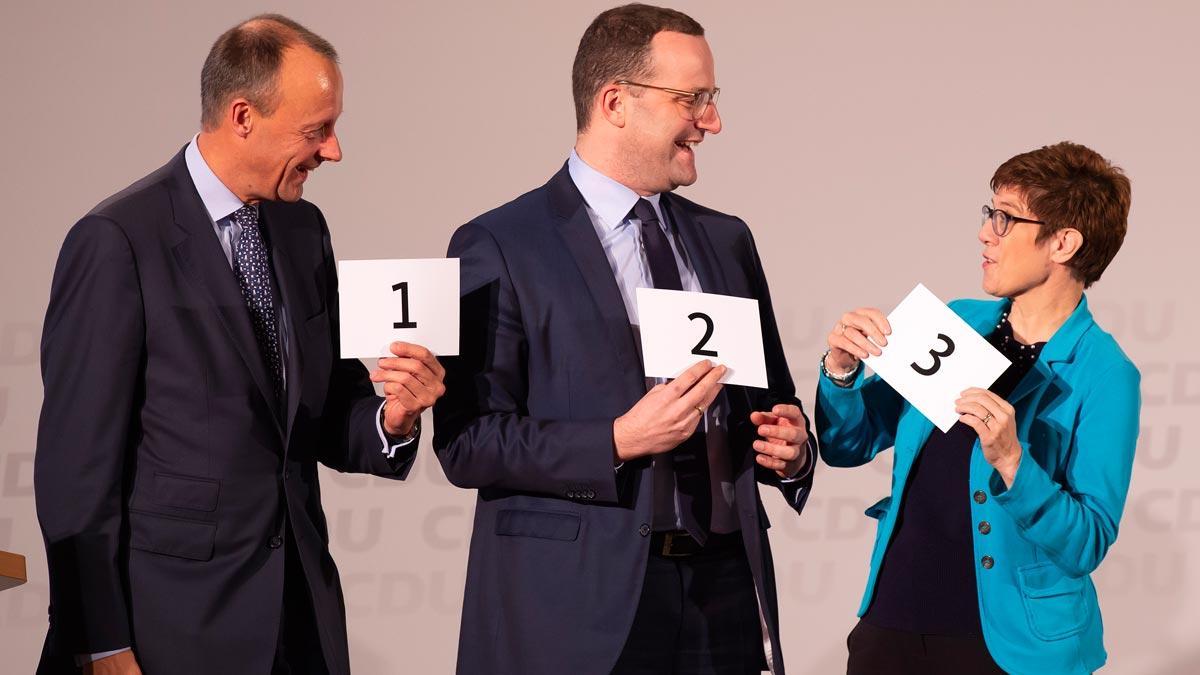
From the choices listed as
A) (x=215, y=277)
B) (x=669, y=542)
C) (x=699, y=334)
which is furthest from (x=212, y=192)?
(x=669, y=542)

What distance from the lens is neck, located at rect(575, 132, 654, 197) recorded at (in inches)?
99.1

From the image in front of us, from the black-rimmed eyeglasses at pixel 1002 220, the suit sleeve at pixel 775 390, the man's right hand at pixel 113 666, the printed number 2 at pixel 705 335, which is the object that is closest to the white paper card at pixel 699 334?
the printed number 2 at pixel 705 335

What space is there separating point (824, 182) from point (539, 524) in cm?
252

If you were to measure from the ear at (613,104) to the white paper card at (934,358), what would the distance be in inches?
23.9

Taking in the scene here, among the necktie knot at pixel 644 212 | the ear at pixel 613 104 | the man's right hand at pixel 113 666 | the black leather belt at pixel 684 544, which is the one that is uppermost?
the ear at pixel 613 104

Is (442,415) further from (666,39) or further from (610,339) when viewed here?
(666,39)

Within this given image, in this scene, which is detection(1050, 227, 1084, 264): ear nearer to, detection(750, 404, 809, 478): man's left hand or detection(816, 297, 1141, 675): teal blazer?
detection(816, 297, 1141, 675): teal blazer

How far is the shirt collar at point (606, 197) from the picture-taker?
2.50m

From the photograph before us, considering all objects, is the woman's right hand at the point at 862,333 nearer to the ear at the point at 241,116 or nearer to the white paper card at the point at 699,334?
the white paper card at the point at 699,334

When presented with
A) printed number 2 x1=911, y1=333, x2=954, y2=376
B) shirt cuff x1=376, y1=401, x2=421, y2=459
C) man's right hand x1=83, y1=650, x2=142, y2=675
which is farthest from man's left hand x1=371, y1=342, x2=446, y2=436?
printed number 2 x1=911, y1=333, x2=954, y2=376

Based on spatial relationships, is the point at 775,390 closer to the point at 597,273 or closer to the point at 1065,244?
the point at 597,273

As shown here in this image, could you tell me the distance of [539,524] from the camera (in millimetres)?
2342

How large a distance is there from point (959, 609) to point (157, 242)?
59.8 inches

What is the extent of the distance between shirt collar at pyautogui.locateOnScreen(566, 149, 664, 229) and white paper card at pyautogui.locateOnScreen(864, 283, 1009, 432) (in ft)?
1.68
